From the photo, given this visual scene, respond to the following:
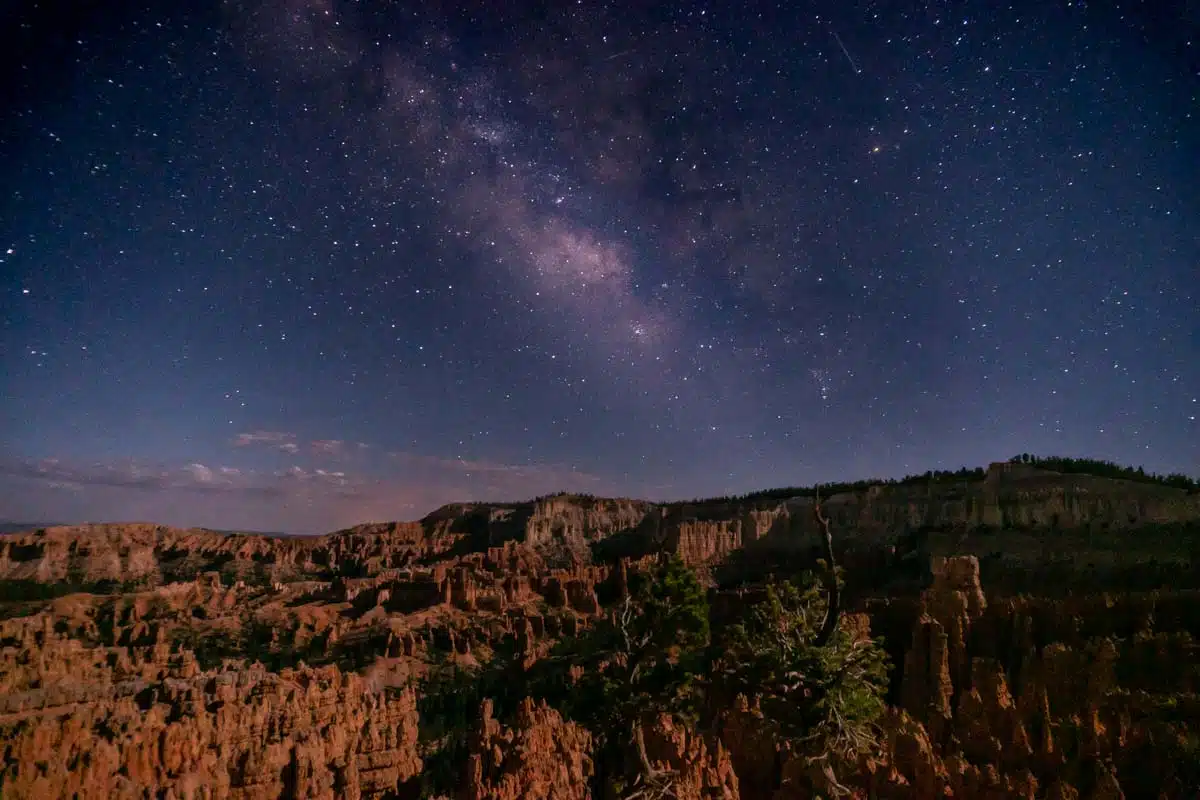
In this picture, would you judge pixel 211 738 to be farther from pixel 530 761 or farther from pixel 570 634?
pixel 570 634

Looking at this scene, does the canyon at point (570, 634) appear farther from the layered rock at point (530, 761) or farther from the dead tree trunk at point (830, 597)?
the dead tree trunk at point (830, 597)

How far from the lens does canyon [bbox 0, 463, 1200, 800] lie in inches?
791

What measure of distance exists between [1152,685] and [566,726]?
25336 mm

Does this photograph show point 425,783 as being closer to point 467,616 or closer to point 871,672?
point 871,672

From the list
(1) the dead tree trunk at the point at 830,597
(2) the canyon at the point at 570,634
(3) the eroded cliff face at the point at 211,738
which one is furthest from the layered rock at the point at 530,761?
(1) the dead tree trunk at the point at 830,597

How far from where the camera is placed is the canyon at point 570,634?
20.1 m

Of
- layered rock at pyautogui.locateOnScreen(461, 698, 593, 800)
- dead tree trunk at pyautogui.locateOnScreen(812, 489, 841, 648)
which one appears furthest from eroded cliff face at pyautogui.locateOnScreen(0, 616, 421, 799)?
dead tree trunk at pyautogui.locateOnScreen(812, 489, 841, 648)

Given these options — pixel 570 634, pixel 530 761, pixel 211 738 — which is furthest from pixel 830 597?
pixel 570 634

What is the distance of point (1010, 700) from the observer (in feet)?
88.3

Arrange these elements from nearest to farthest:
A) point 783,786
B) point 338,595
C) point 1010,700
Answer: point 783,786 < point 1010,700 < point 338,595

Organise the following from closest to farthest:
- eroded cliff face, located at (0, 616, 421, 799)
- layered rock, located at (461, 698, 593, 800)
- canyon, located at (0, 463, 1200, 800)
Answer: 1. layered rock, located at (461, 698, 593, 800)
2. canyon, located at (0, 463, 1200, 800)
3. eroded cliff face, located at (0, 616, 421, 799)

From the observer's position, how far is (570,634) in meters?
57.9

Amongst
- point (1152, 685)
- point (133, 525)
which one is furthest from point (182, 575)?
point (1152, 685)

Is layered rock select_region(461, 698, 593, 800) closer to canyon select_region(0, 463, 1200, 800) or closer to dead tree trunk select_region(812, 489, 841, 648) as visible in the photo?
canyon select_region(0, 463, 1200, 800)
